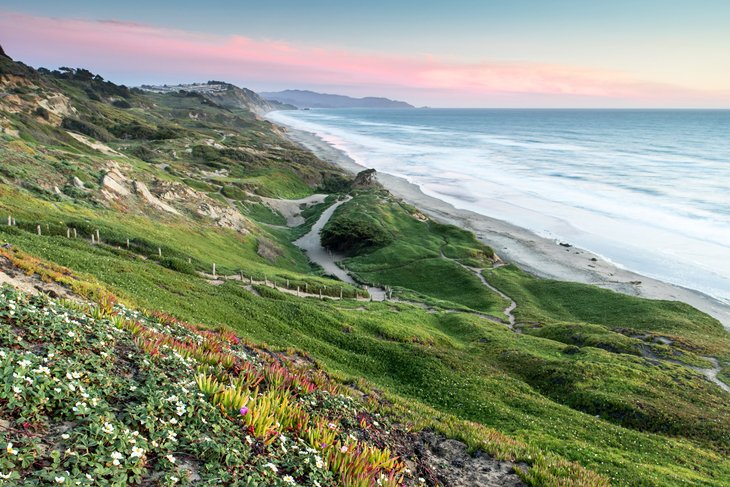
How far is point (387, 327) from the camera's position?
→ 37.2 m

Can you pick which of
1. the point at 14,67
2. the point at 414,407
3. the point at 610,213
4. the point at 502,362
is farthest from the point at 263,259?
the point at 14,67

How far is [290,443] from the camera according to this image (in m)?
8.74

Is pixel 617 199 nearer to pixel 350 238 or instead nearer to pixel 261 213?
pixel 350 238

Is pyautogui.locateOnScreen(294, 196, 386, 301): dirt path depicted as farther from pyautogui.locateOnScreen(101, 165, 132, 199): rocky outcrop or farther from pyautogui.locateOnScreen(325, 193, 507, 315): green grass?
pyautogui.locateOnScreen(101, 165, 132, 199): rocky outcrop

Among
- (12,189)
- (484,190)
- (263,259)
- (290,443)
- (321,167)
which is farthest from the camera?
(321,167)

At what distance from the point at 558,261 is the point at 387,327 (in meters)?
51.7

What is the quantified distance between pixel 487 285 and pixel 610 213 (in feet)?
191

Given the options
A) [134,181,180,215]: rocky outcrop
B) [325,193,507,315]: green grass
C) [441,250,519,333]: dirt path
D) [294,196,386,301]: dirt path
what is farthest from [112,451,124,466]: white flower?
[134,181,180,215]: rocky outcrop

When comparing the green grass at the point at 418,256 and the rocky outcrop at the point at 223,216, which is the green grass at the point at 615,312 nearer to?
the green grass at the point at 418,256

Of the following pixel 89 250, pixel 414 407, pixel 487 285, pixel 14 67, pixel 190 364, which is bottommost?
pixel 487 285

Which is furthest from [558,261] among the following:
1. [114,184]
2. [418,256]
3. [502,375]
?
[114,184]

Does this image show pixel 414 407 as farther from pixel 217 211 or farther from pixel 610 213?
pixel 610 213

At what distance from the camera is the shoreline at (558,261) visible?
205 ft

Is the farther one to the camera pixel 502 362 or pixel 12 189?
pixel 12 189
